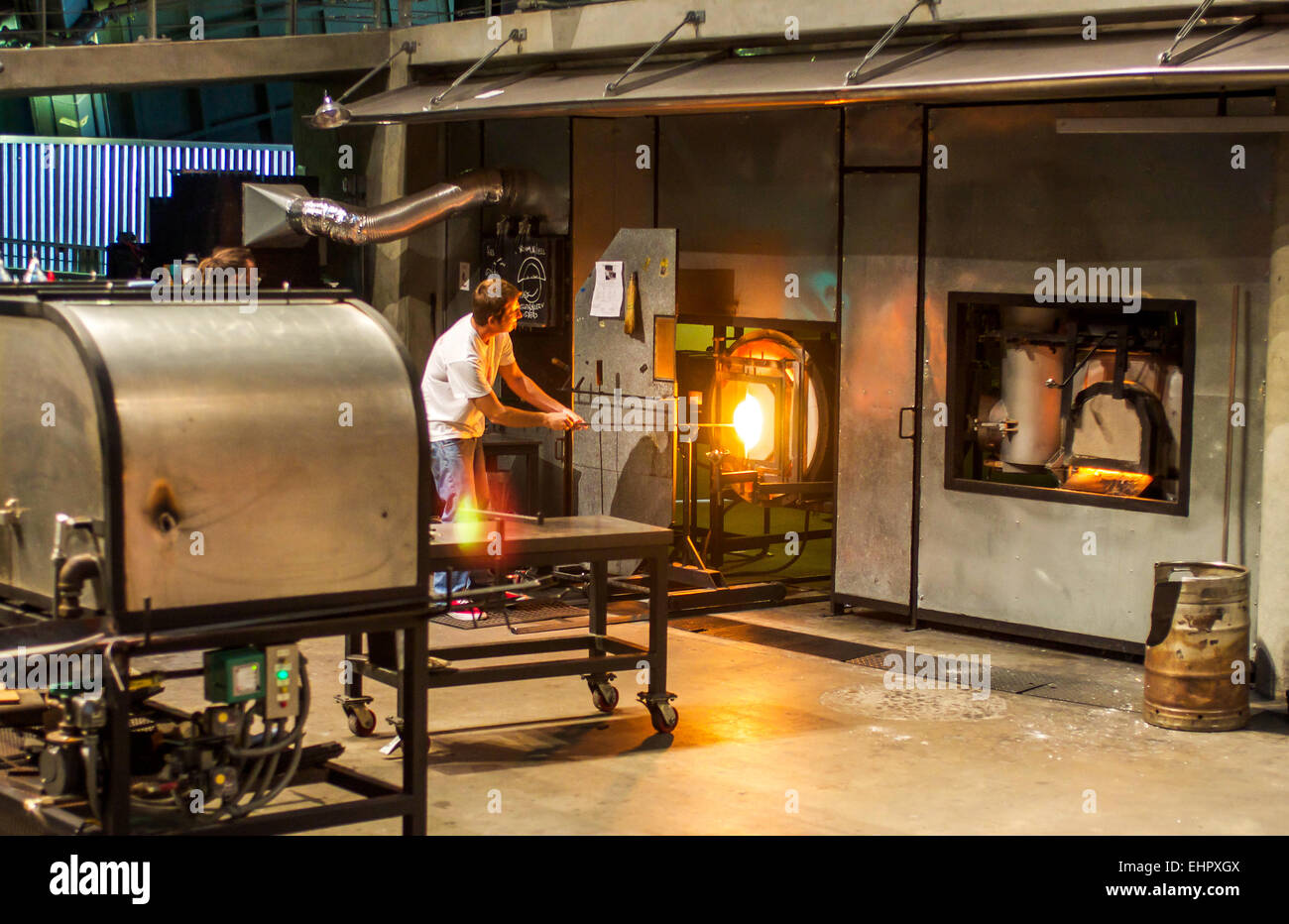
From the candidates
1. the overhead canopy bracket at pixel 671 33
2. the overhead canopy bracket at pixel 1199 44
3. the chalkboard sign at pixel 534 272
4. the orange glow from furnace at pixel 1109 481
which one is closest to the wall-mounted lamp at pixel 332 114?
the chalkboard sign at pixel 534 272

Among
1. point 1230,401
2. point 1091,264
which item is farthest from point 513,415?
point 1230,401

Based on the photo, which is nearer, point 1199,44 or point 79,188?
point 1199,44

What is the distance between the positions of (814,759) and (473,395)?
3313 mm

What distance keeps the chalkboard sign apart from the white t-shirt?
2245 mm

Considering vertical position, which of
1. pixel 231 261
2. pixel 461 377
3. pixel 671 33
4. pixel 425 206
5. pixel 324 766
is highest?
pixel 671 33

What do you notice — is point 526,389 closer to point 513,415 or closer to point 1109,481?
point 513,415

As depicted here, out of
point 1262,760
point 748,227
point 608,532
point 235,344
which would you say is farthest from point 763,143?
point 235,344

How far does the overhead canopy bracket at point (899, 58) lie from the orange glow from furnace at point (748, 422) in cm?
303

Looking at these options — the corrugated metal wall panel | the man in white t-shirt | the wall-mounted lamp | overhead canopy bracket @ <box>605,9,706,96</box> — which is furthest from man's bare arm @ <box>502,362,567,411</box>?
the corrugated metal wall panel

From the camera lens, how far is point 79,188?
27.9 metres

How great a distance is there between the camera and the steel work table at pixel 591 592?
Answer: 22.7ft

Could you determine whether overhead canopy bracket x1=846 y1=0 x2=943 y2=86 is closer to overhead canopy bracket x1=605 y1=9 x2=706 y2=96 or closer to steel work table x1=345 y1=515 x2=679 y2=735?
overhead canopy bracket x1=605 y1=9 x2=706 y2=96

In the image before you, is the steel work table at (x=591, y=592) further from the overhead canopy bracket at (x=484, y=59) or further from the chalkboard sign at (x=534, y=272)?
the overhead canopy bracket at (x=484, y=59)

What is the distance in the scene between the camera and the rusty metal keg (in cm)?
768
